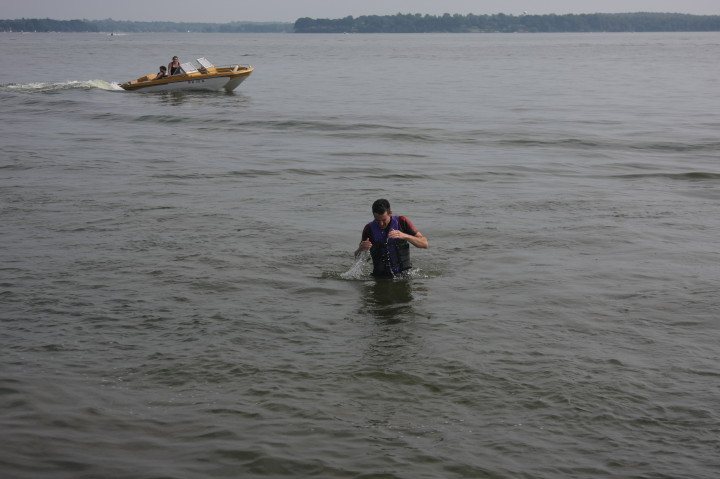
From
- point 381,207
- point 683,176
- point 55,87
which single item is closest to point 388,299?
point 381,207

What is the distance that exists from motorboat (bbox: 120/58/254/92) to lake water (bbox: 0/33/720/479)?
15.5 metres

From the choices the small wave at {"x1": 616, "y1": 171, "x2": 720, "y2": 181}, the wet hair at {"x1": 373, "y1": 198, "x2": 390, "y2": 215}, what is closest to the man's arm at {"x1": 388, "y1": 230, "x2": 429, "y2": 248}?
the wet hair at {"x1": 373, "y1": 198, "x2": 390, "y2": 215}

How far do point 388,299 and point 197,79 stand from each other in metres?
30.1

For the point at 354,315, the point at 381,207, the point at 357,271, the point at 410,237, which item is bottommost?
the point at 354,315

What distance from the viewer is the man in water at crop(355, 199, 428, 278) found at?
34.2 ft

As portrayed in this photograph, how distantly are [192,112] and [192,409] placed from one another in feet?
87.5

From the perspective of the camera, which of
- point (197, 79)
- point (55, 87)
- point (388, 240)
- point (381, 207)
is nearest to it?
point (381, 207)

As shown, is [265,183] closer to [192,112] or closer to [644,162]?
[644,162]

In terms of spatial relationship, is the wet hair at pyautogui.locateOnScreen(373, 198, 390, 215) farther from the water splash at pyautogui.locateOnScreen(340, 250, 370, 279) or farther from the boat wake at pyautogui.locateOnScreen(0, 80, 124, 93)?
the boat wake at pyautogui.locateOnScreen(0, 80, 124, 93)

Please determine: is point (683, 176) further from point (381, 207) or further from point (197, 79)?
point (197, 79)

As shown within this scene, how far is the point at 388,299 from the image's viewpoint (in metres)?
10.7

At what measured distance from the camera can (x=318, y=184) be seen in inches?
729

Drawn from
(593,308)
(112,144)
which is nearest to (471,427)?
(593,308)

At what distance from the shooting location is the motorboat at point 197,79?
1511 inches
